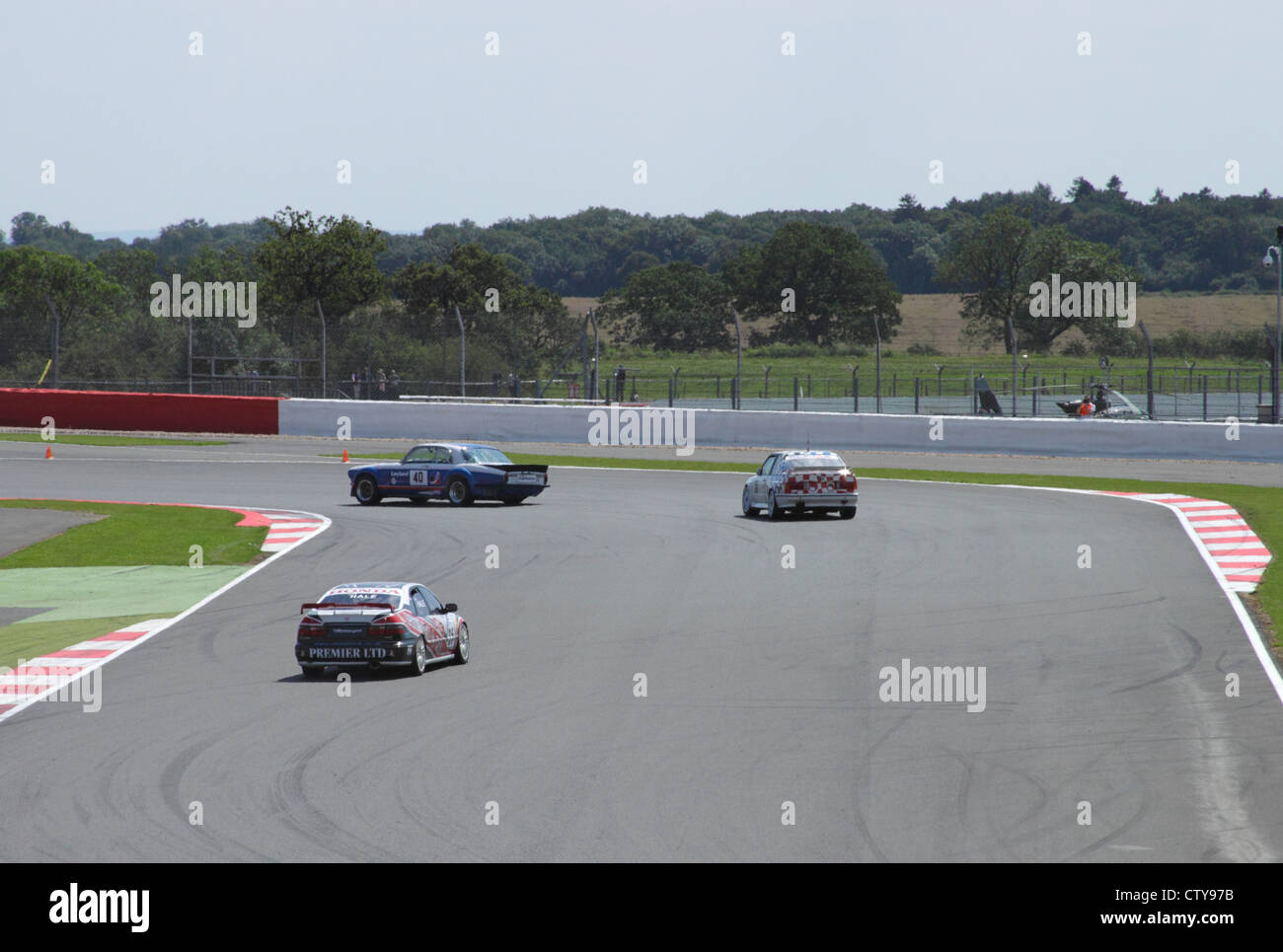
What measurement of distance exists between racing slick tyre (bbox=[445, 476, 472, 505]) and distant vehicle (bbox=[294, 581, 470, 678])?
14505 millimetres

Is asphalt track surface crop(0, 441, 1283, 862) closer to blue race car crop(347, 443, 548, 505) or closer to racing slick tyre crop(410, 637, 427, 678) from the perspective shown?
racing slick tyre crop(410, 637, 427, 678)

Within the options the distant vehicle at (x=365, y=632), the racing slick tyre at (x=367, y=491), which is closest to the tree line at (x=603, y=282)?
Result: the racing slick tyre at (x=367, y=491)

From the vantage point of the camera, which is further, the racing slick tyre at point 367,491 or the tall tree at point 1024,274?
the tall tree at point 1024,274

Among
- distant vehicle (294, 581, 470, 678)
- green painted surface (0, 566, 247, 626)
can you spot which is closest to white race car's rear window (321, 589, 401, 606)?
distant vehicle (294, 581, 470, 678)

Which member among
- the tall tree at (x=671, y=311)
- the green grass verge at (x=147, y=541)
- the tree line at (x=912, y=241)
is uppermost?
the tree line at (x=912, y=241)

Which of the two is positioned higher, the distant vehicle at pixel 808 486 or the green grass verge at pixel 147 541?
the distant vehicle at pixel 808 486

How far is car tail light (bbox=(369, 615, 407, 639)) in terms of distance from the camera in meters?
13.5

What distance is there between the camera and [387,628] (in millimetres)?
13562

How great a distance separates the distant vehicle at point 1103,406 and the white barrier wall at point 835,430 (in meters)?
6.36
